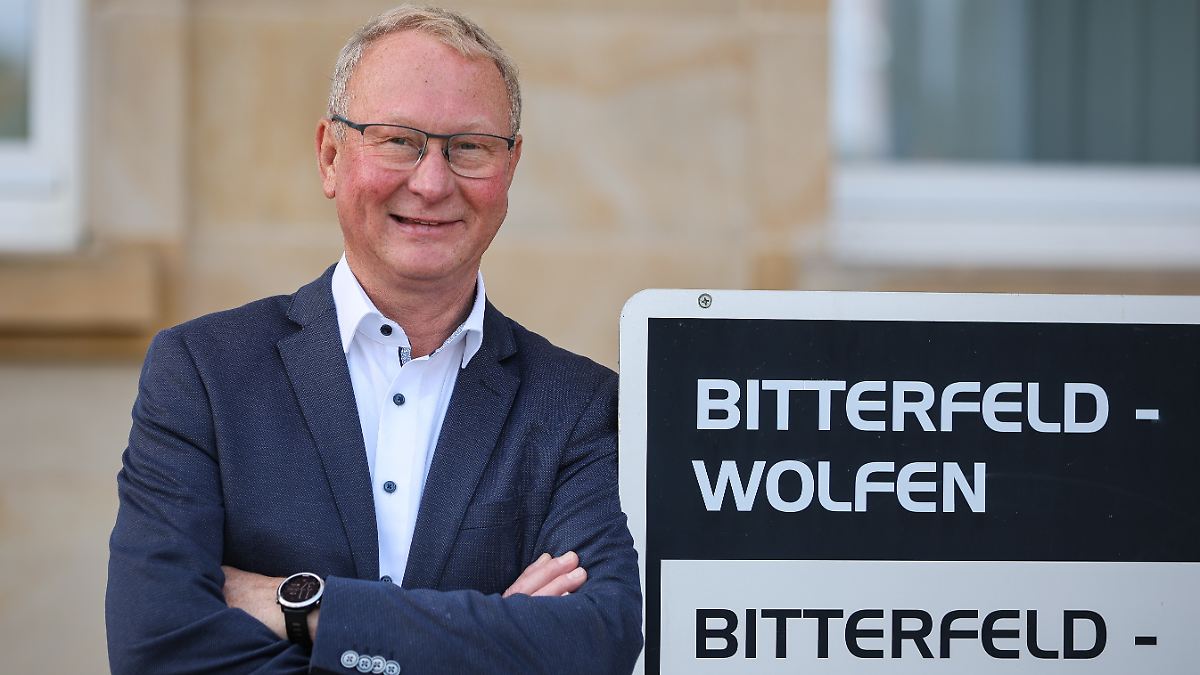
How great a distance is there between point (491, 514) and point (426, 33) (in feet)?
2.49

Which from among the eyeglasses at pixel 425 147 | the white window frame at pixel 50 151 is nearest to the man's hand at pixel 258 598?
the eyeglasses at pixel 425 147

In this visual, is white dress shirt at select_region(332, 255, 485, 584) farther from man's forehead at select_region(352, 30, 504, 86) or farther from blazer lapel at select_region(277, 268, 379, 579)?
man's forehead at select_region(352, 30, 504, 86)

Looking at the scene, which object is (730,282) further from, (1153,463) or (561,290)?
(1153,463)

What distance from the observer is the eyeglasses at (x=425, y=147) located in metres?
2.28

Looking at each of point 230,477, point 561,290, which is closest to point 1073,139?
point 561,290

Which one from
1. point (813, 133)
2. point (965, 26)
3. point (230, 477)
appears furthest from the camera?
point (965, 26)

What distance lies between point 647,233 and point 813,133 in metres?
0.60

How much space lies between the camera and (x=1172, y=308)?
231 cm

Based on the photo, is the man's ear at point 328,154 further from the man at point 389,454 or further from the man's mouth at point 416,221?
the man's mouth at point 416,221

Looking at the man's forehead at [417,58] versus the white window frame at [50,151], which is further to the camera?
the white window frame at [50,151]

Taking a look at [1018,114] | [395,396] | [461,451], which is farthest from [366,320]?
[1018,114]

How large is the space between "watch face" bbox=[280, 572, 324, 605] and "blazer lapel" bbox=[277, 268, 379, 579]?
0.10 meters

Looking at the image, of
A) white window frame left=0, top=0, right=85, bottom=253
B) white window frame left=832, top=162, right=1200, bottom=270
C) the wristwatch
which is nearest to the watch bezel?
the wristwatch

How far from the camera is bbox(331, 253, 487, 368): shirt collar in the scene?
2383 mm
